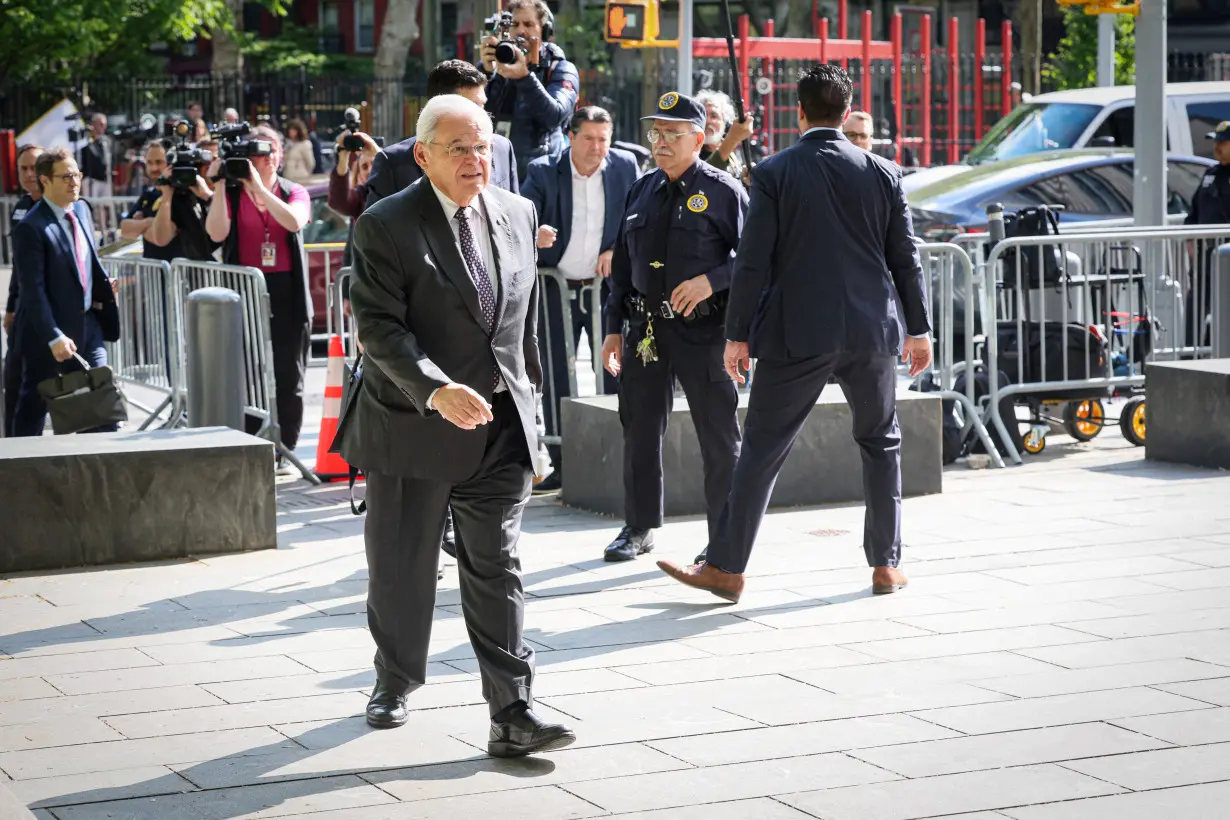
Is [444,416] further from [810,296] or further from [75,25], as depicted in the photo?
[75,25]

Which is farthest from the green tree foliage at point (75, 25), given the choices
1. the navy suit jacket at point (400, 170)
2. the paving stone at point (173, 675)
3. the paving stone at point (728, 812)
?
the paving stone at point (728, 812)

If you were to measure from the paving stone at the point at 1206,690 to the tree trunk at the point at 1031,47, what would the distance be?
27804 mm

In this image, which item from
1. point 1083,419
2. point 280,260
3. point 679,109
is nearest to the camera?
point 679,109

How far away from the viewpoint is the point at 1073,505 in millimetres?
9148

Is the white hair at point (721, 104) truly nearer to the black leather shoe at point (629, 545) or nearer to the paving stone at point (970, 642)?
the black leather shoe at point (629, 545)

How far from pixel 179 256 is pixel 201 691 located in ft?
20.6

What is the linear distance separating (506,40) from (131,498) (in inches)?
119

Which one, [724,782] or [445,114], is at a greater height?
[445,114]

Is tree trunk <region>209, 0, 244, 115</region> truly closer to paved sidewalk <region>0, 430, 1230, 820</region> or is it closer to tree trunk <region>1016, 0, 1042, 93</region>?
Result: tree trunk <region>1016, 0, 1042, 93</region>

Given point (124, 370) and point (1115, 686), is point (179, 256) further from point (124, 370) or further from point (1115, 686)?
point (1115, 686)

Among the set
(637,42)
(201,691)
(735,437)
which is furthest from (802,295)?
(637,42)

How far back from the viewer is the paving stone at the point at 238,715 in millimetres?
5590

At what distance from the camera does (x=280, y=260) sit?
10648mm

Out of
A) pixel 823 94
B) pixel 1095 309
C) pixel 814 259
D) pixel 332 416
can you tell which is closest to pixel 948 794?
pixel 814 259
